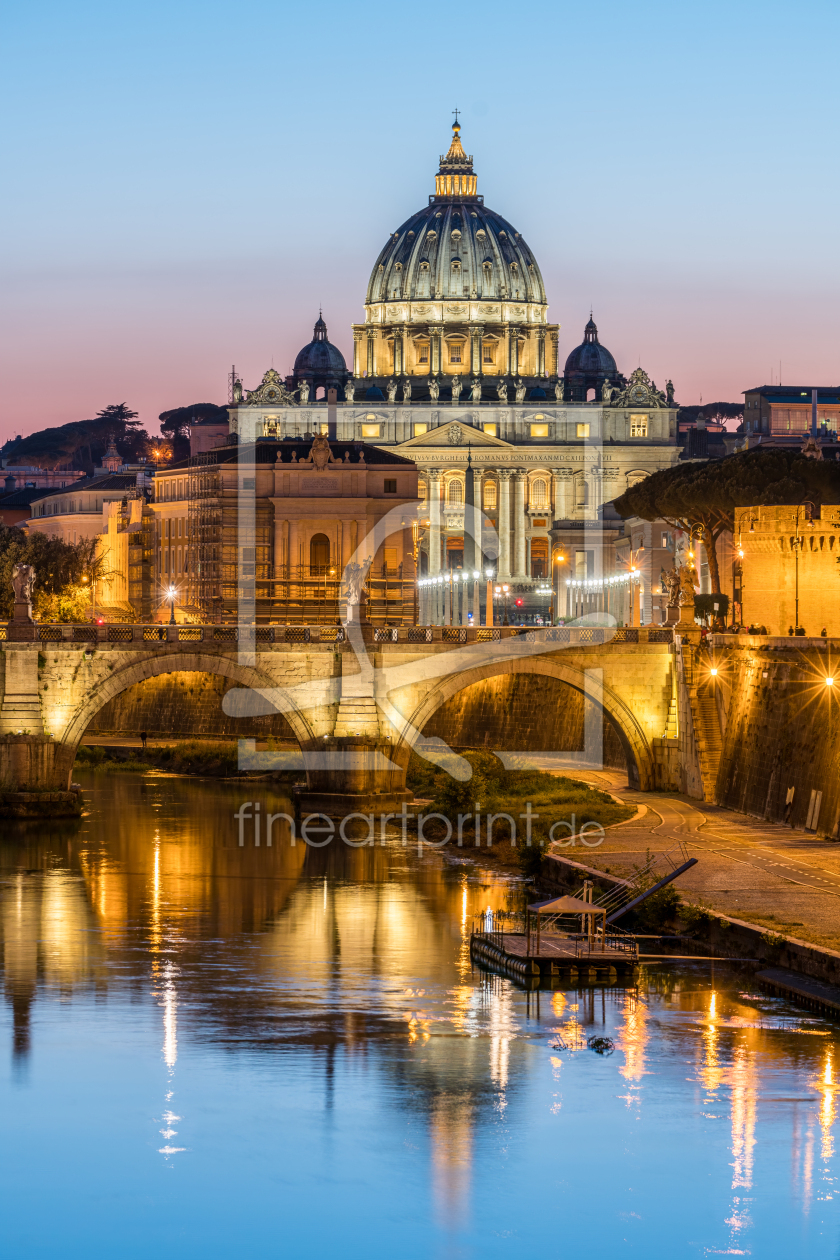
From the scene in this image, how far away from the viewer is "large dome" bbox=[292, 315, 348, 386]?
147250mm

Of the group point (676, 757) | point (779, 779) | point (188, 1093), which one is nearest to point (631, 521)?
point (676, 757)

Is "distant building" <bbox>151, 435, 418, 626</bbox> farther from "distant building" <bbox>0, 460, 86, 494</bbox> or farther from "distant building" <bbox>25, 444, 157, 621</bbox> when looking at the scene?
"distant building" <bbox>0, 460, 86, 494</bbox>

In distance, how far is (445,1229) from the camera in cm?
2133

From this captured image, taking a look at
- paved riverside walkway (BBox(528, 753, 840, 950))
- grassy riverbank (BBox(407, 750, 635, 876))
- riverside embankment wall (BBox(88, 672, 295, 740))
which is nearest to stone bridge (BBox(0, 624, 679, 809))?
grassy riverbank (BBox(407, 750, 635, 876))

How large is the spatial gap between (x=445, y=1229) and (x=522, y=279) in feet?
441

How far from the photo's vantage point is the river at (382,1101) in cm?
2153

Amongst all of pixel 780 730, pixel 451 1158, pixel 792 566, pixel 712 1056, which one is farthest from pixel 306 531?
pixel 451 1158

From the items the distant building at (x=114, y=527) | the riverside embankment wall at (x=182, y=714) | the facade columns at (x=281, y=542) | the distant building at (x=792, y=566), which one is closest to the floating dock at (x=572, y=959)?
the distant building at (x=792, y=566)

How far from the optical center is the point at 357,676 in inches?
1900

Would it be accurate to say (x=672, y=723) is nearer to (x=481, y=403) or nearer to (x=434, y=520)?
(x=434, y=520)

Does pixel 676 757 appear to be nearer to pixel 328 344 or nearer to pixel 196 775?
pixel 196 775

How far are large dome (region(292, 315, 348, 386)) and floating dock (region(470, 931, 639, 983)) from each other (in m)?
118

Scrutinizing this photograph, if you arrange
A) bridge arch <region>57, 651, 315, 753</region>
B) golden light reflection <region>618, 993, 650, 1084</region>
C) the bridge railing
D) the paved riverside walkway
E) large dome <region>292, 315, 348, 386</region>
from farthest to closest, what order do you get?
large dome <region>292, 315, 348, 386</region> < bridge arch <region>57, 651, 315, 753</region> < the bridge railing < the paved riverside walkway < golden light reflection <region>618, 993, 650, 1084</region>

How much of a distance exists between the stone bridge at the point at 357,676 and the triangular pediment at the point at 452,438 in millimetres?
83321
